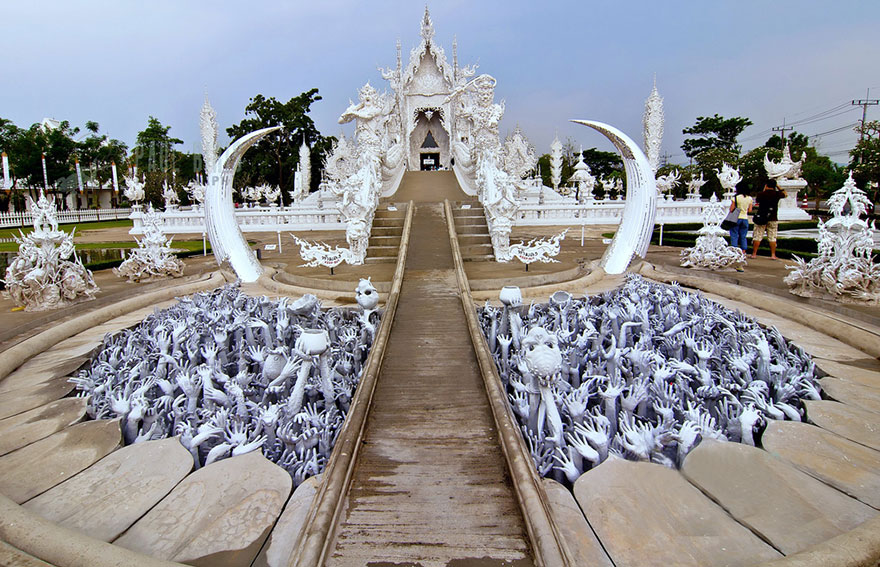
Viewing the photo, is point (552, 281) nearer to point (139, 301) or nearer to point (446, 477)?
point (446, 477)

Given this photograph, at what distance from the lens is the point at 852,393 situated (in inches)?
181

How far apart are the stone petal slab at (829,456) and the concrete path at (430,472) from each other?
2121 millimetres

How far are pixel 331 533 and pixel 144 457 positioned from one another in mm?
1921

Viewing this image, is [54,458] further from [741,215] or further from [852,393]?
[741,215]

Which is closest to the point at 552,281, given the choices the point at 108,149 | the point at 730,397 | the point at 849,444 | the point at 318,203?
the point at 730,397

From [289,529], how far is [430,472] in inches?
40.0

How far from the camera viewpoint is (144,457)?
3.90m

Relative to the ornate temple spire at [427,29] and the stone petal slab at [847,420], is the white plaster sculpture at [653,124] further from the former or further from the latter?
the stone petal slab at [847,420]

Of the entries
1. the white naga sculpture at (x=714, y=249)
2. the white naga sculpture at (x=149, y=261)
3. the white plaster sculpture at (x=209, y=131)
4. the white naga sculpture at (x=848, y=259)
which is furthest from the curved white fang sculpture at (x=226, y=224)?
the white plaster sculpture at (x=209, y=131)

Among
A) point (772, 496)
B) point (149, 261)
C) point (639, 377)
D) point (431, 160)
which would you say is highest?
point (431, 160)

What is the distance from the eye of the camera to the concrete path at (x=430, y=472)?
9.38ft

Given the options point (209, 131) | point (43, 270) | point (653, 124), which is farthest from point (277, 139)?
point (43, 270)

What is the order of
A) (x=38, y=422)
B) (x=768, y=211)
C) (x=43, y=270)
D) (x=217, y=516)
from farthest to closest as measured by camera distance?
(x=768, y=211), (x=43, y=270), (x=38, y=422), (x=217, y=516)

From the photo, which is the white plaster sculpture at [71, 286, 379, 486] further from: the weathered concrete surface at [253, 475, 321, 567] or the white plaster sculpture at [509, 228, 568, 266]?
the white plaster sculpture at [509, 228, 568, 266]
